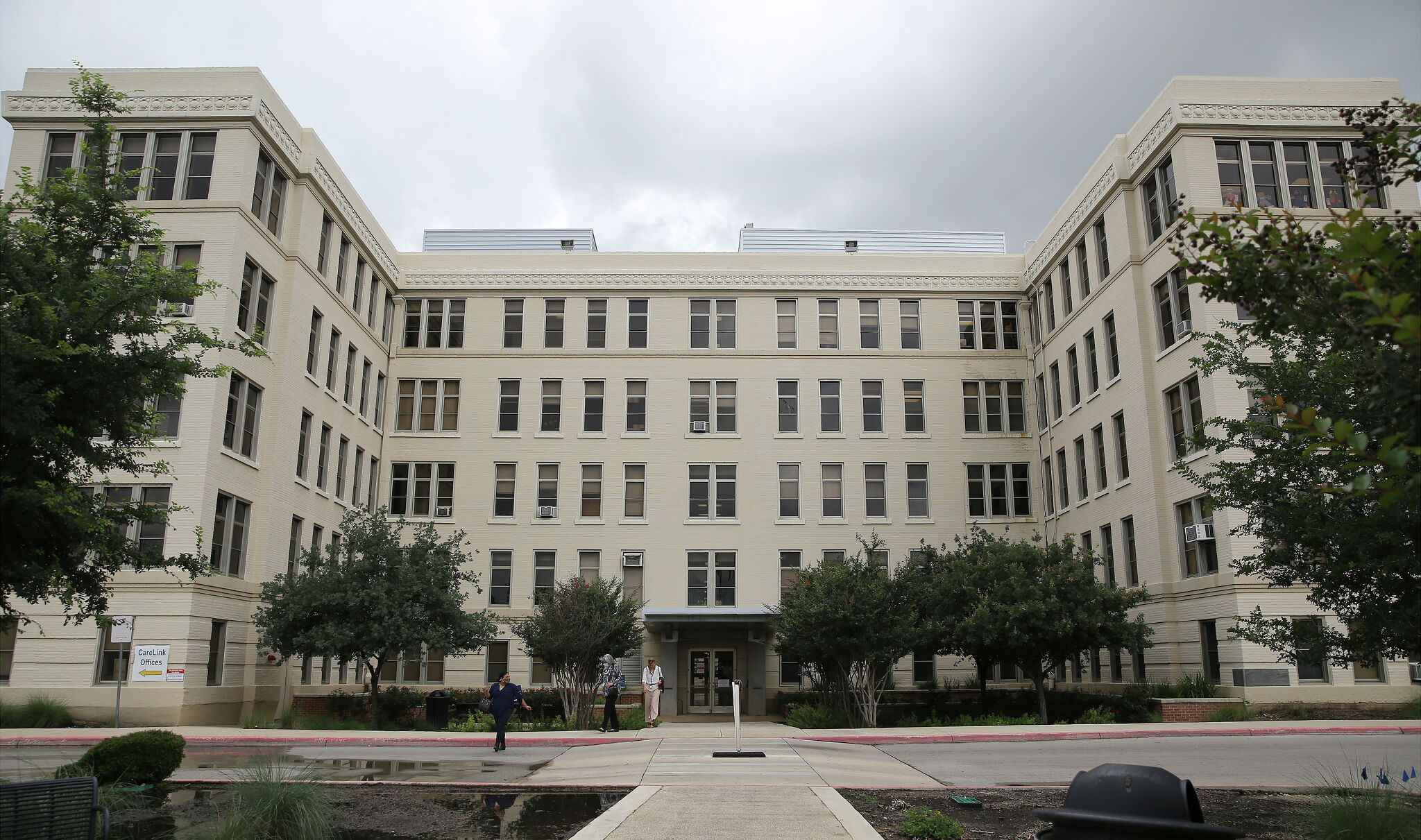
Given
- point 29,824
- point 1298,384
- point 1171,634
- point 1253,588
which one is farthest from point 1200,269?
point 1171,634

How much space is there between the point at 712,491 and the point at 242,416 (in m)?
17.6

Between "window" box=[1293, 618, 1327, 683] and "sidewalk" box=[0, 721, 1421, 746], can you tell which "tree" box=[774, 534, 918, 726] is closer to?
"sidewalk" box=[0, 721, 1421, 746]

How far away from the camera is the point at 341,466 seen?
36750 millimetres

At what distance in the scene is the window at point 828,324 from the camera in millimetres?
41719

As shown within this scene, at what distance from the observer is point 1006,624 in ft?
83.3

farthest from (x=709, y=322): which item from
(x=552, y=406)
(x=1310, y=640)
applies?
(x=1310, y=640)

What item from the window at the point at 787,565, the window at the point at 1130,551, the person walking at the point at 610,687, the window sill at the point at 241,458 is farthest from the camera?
the window at the point at 787,565

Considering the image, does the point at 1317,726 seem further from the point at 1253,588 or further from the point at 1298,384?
the point at 1298,384

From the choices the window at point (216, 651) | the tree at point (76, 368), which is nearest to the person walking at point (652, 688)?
the window at point (216, 651)

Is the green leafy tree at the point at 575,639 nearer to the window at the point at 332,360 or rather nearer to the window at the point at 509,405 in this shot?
the window at the point at 332,360

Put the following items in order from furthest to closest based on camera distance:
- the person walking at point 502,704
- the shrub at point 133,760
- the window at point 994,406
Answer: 1. the window at point 994,406
2. the person walking at point 502,704
3. the shrub at point 133,760

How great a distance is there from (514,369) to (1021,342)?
20.9 metres

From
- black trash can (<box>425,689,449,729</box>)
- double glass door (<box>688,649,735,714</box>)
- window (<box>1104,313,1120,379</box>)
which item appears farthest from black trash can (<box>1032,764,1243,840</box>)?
double glass door (<box>688,649,735,714</box>)

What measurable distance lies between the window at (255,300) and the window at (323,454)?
494cm
